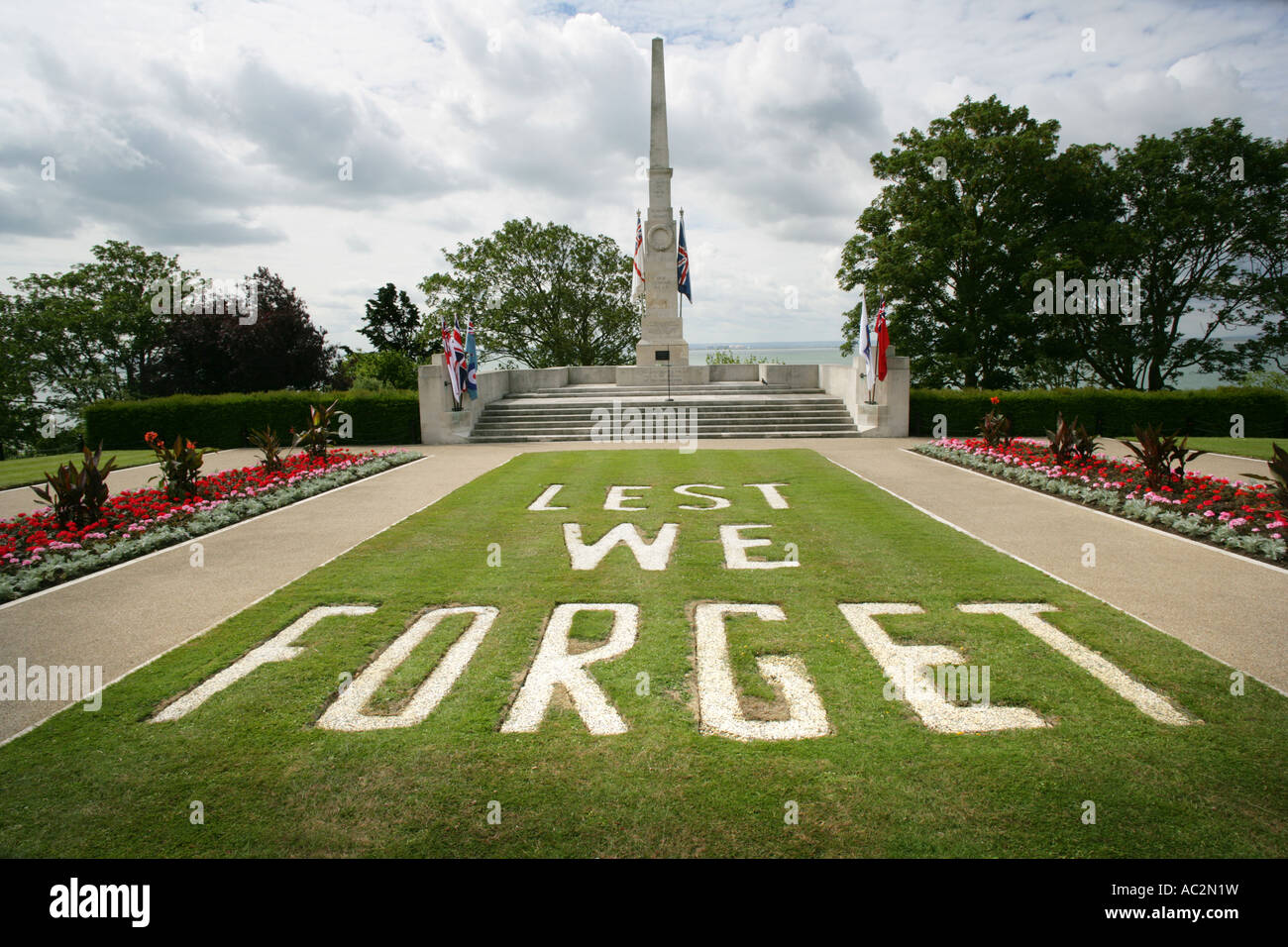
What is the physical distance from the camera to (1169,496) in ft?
34.8

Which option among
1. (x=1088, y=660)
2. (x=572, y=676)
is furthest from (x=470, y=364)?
(x=1088, y=660)

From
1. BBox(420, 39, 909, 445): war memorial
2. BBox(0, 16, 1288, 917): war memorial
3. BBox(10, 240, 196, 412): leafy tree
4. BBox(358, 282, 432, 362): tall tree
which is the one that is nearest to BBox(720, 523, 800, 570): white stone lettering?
BBox(0, 16, 1288, 917): war memorial

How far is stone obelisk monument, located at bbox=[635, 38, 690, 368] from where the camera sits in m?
30.0

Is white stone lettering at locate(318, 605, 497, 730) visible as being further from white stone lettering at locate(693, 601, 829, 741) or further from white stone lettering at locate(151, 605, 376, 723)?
white stone lettering at locate(693, 601, 829, 741)

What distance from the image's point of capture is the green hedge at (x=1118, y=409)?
22422 millimetres

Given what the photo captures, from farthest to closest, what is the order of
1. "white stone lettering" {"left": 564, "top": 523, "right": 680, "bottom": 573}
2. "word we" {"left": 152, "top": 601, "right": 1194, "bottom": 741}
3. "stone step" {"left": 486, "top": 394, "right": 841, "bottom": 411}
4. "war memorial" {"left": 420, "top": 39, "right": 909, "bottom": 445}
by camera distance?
"stone step" {"left": 486, "top": 394, "right": 841, "bottom": 411} < "war memorial" {"left": 420, "top": 39, "right": 909, "bottom": 445} < "white stone lettering" {"left": 564, "top": 523, "right": 680, "bottom": 573} < "word we" {"left": 152, "top": 601, "right": 1194, "bottom": 741}

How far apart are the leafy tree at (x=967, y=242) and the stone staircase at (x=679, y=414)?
10.3 meters

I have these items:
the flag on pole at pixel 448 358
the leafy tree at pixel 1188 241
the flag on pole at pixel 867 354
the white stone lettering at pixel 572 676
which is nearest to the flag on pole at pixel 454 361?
the flag on pole at pixel 448 358

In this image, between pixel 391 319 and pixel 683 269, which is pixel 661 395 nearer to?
pixel 683 269

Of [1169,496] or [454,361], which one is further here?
[454,361]

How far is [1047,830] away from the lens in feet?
11.4

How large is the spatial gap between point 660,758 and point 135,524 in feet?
31.0

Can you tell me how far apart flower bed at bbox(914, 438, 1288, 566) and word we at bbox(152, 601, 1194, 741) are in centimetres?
407
